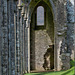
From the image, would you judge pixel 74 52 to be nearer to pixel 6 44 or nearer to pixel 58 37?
pixel 58 37

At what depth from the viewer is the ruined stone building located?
212 inches

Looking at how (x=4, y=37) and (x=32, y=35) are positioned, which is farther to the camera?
(x=32, y=35)

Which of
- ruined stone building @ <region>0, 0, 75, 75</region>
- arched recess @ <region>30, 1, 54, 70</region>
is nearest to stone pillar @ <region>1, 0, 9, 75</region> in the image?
ruined stone building @ <region>0, 0, 75, 75</region>

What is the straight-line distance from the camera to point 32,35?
55.9 ft

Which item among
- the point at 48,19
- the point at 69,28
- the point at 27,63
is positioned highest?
the point at 48,19

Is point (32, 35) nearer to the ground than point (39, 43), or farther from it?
farther from it

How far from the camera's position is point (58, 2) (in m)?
14.0

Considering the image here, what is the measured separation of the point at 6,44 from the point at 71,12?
12091mm

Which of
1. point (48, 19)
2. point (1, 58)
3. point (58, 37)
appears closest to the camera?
point (1, 58)

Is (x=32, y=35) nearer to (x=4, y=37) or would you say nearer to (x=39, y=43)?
(x=39, y=43)

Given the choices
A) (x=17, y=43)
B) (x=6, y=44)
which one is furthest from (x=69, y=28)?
(x=6, y=44)

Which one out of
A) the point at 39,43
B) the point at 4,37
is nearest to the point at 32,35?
the point at 39,43

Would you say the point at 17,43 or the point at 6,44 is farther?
the point at 17,43

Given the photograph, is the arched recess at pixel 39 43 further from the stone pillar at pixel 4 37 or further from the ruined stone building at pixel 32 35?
the stone pillar at pixel 4 37
